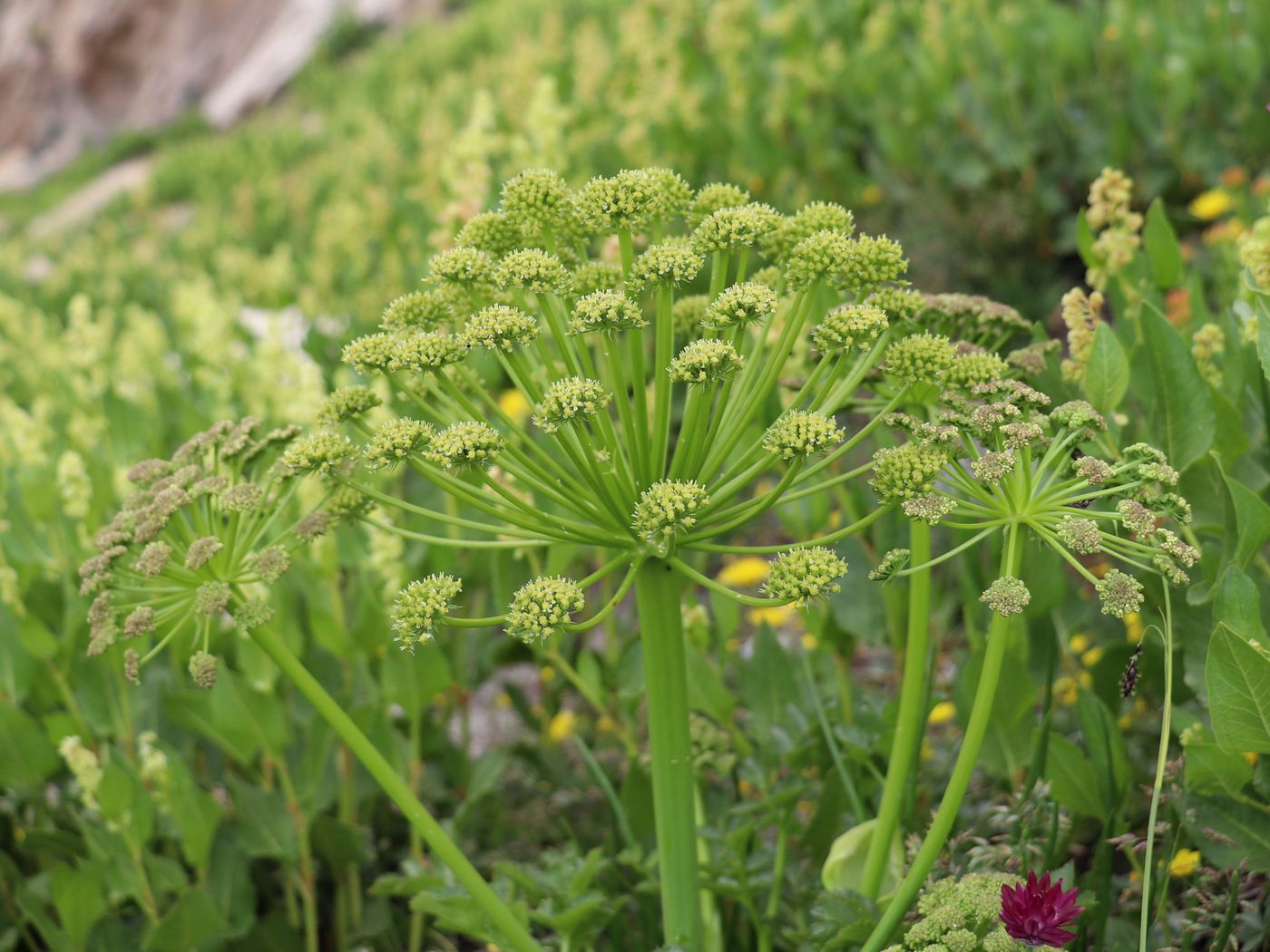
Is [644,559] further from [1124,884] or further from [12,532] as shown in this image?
[12,532]

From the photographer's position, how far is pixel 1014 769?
86.3 inches

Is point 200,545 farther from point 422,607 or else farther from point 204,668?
point 422,607

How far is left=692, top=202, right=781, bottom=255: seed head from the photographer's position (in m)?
1.57

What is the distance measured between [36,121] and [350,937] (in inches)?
1087

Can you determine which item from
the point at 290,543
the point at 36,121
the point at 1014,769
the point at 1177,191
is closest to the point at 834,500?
the point at 1014,769

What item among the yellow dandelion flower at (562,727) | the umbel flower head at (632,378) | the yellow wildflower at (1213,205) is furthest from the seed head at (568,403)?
the yellow wildflower at (1213,205)

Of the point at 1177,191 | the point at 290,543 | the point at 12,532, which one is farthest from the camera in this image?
the point at 1177,191

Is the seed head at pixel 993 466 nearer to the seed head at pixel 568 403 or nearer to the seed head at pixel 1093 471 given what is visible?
the seed head at pixel 1093 471

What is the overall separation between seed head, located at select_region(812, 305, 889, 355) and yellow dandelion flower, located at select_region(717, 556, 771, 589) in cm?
223

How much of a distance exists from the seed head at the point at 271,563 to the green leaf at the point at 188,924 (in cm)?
93

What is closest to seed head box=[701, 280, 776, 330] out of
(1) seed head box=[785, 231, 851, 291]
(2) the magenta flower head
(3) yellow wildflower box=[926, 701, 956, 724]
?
(1) seed head box=[785, 231, 851, 291]

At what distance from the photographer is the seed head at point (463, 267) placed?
163 cm

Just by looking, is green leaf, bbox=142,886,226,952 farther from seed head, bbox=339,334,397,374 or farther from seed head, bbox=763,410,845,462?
seed head, bbox=763,410,845,462

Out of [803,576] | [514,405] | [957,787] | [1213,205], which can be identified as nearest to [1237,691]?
[957,787]
